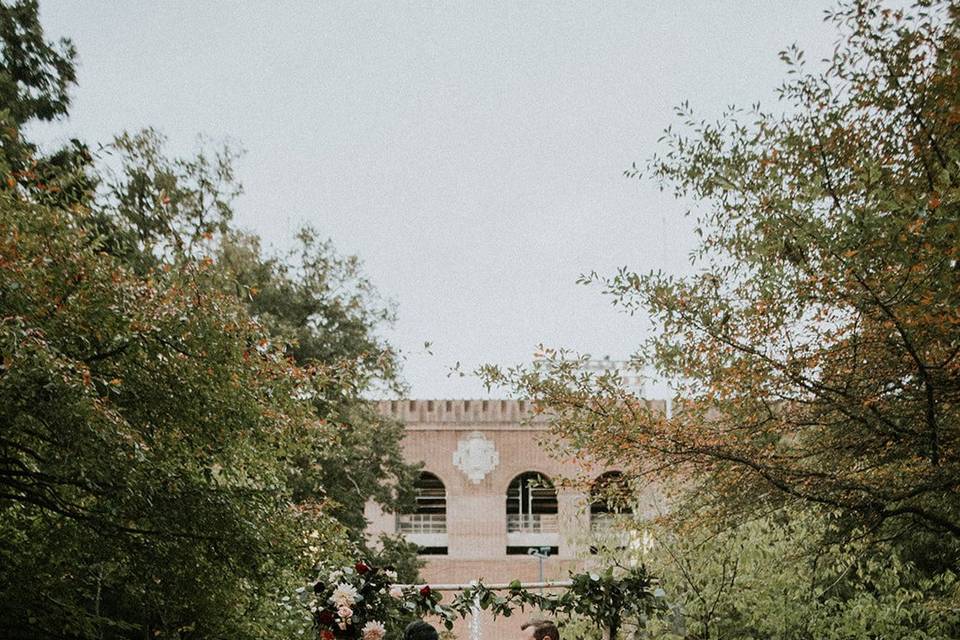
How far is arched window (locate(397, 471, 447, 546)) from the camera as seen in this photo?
101 ft

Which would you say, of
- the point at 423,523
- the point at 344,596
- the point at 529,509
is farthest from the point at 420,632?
the point at 529,509

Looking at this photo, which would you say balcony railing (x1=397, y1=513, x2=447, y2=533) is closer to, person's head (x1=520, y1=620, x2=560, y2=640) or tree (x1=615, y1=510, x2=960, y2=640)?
tree (x1=615, y1=510, x2=960, y2=640)

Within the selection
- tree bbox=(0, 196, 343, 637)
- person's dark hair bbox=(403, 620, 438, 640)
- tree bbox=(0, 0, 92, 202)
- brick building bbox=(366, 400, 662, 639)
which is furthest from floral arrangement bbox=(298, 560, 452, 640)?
brick building bbox=(366, 400, 662, 639)

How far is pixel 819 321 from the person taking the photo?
7.07 metres

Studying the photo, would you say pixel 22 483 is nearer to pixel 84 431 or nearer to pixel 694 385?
pixel 84 431

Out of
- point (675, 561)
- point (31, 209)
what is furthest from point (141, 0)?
point (675, 561)

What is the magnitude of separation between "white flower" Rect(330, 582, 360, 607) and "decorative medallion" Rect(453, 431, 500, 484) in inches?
919

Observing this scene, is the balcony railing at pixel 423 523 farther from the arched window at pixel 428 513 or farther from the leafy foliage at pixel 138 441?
the leafy foliage at pixel 138 441

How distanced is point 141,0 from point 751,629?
11.2m

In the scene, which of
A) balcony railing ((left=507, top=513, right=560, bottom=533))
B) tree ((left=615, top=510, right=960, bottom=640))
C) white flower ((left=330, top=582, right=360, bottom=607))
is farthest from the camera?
balcony railing ((left=507, top=513, right=560, bottom=533))

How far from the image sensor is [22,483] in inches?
299

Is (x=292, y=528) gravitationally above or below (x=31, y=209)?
below

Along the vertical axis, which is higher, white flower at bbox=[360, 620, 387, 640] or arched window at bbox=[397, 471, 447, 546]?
arched window at bbox=[397, 471, 447, 546]

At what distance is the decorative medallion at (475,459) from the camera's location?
30891 mm
